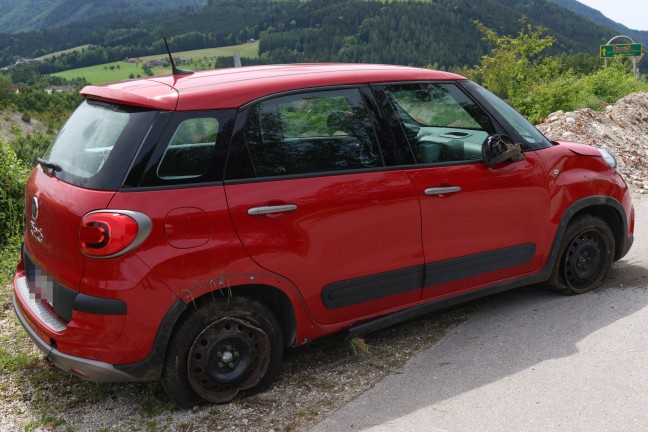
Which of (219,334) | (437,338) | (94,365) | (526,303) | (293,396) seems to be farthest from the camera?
(526,303)

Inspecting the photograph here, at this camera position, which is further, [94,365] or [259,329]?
[259,329]

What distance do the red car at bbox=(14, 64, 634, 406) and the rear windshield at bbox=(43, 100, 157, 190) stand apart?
0.5 inches

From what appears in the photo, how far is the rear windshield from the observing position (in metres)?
3.23

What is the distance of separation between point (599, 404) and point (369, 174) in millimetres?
1787

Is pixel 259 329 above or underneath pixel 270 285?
underneath

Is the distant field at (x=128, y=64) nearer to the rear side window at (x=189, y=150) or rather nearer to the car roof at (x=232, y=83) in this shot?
the car roof at (x=232, y=83)

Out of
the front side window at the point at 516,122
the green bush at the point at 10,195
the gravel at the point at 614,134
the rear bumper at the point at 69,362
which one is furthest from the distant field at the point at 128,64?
the rear bumper at the point at 69,362

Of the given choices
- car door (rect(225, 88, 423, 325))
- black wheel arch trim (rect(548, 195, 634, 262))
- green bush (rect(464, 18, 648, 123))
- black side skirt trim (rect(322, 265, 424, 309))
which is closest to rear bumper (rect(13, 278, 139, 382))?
car door (rect(225, 88, 423, 325))

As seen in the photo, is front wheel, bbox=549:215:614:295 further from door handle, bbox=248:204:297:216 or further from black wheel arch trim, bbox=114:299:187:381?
black wheel arch trim, bbox=114:299:187:381

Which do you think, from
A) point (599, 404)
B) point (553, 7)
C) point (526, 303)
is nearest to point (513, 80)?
point (526, 303)

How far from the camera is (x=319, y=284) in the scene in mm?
3729

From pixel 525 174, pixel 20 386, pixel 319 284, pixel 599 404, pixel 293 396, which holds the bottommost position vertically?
pixel 20 386

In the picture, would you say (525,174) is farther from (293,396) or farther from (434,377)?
(293,396)

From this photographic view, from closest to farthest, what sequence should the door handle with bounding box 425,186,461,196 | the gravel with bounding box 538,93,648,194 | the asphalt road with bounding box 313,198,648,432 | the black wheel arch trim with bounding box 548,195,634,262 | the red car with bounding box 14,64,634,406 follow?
the red car with bounding box 14,64,634,406 → the asphalt road with bounding box 313,198,648,432 → the door handle with bounding box 425,186,461,196 → the black wheel arch trim with bounding box 548,195,634,262 → the gravel with bounding box 538,93,648,194
